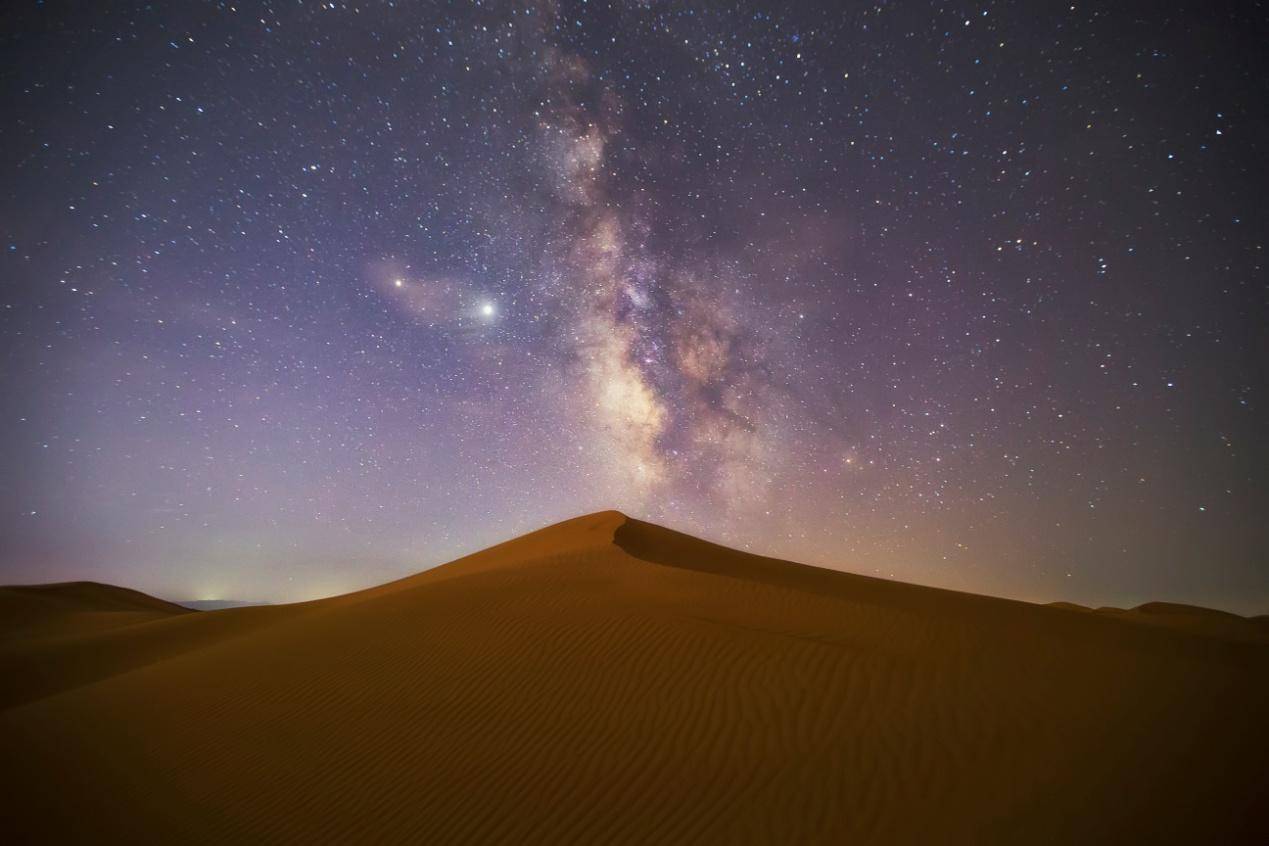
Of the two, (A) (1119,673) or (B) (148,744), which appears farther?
(A) (1119,673)

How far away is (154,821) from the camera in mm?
5398

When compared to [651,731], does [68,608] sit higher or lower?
lower

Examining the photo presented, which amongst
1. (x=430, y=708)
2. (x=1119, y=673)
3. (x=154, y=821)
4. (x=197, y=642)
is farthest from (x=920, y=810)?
(x=197, y=642)

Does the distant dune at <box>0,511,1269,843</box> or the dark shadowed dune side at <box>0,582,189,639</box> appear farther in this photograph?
the dark shadowed dune side at <box>0,582,189,639</box>

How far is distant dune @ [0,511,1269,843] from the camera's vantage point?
467 cm

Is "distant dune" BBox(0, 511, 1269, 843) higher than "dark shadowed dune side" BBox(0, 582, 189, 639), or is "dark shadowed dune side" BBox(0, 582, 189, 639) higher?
"distant dune" BBox(0, 511, 1269, 843)

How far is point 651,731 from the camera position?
625cm

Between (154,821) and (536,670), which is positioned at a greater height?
(536,670)

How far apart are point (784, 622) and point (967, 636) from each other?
323 centimetres

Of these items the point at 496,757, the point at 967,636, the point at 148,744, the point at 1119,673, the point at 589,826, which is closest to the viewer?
the point at 589,826

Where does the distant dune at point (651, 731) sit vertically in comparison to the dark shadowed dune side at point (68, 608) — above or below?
above

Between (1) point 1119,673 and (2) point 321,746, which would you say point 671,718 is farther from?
(1) point 1119,673

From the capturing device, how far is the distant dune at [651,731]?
4.67 metres

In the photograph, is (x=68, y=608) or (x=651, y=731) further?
(x=68, y=608)
